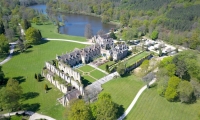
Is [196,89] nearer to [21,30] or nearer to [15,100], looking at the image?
[15,100]

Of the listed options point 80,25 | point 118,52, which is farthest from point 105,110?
point 80,25

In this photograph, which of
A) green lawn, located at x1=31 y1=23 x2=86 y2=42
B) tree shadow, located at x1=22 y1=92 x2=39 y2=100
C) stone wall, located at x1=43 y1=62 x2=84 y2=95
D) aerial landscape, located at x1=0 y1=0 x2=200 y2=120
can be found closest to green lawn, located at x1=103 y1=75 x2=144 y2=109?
aerial landscape, located at x1=0 y1=0 x2=200 y2=120

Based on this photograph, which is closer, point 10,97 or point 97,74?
point 10,97

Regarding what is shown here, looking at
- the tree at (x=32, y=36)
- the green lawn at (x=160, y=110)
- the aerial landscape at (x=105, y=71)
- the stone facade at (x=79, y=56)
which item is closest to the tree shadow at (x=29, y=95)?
the aerial landscape at (x=105, y=71)

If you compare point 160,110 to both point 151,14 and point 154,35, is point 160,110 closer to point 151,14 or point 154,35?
point 154,35

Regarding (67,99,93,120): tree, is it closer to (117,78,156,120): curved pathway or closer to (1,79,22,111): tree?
(117,78,156,120): curved pathway

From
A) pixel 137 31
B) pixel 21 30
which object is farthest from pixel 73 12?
pixel 137 31
